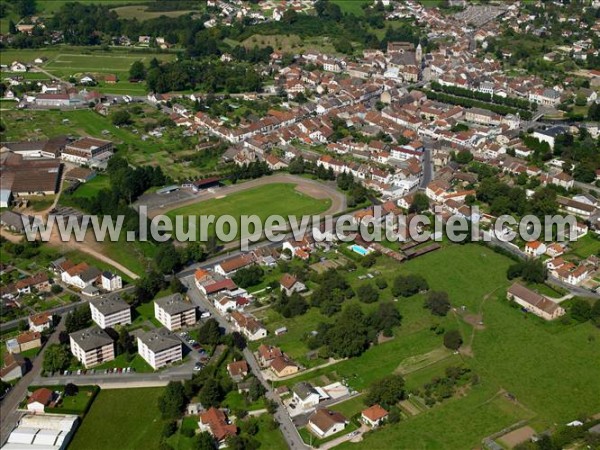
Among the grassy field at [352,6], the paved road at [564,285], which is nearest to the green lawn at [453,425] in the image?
the paved road at [564,285]

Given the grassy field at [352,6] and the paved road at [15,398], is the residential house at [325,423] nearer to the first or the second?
the paved road at [15,398]

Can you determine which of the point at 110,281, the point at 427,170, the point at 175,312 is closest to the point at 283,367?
the point at 175,312

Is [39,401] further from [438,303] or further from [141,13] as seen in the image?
[141,13]

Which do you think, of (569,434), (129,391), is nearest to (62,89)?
(129,391)

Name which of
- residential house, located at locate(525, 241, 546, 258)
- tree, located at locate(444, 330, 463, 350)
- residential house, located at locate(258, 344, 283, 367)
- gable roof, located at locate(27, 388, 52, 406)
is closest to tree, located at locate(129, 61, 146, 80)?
residential house, located at locate(525, 241, 546, 258)

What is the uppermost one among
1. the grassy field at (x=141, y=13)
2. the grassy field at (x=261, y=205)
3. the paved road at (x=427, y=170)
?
the grassy field at (x=141, y=13)

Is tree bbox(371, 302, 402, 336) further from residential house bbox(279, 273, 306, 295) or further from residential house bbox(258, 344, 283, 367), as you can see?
residential house bbox(258, 344, 283, 367)
